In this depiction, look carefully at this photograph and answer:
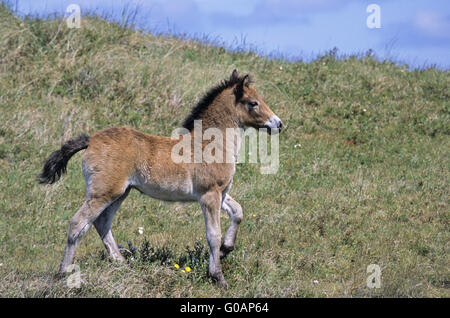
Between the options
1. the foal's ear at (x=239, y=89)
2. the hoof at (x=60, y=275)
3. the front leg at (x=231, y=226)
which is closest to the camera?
the hoof at (x=60, y=275)

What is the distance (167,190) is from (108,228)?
37.2 inches

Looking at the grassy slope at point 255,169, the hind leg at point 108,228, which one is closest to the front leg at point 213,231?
the grassy slope at point 255,169

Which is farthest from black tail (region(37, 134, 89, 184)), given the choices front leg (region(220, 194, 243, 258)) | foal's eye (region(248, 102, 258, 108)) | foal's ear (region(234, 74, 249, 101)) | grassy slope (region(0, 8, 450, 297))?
foal's eye (region(248, 102, 258, 108))

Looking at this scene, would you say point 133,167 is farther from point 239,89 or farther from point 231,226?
point 239,89

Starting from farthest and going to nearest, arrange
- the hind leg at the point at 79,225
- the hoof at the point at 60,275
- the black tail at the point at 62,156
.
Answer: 1. the black tail at the point at 62,156
2. the hind leg at the point at 79,225
3. the hoof at the point at 60,275

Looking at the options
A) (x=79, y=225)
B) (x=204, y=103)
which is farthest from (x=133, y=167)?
(x=204, y=103)

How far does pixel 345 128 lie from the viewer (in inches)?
533

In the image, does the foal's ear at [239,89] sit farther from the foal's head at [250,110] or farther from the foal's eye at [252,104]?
the foal's eye at [252,104]

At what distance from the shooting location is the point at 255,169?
11078 mm

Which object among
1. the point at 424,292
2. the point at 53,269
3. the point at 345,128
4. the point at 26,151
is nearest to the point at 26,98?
the point at 26,151

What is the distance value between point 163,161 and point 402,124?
30.1ft

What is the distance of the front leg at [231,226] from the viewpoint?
22.6 ft

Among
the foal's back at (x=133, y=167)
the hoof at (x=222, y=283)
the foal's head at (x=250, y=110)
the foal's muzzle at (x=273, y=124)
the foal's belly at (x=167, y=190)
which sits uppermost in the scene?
the foal's head at (x=250, y=110)

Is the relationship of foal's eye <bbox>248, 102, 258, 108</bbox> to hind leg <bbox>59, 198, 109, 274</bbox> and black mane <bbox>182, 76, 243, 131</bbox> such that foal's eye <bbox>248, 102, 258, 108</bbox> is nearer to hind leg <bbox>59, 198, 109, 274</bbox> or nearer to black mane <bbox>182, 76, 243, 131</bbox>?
black mane <bbox>182, 76, 243, 131</bbox>
